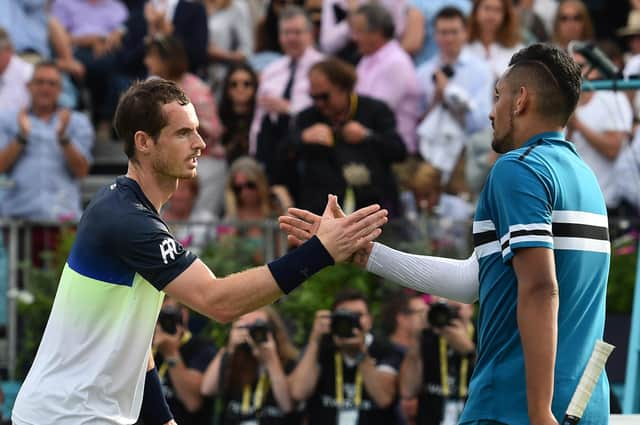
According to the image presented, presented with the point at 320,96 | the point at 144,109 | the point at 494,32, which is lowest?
the point at 144,109

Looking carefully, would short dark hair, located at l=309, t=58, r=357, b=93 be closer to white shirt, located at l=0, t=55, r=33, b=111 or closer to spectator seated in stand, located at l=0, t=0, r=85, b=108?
white shirt, located at l=0, t=55, r=33, b=111

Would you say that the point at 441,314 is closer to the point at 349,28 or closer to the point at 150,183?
the point at 349,28

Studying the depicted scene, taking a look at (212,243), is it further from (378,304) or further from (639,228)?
(639,228)

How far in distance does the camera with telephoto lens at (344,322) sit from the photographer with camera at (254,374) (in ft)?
1.43

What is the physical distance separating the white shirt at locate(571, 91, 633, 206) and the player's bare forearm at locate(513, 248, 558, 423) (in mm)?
5785

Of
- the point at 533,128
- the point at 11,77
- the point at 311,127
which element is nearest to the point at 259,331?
the point at 311,127

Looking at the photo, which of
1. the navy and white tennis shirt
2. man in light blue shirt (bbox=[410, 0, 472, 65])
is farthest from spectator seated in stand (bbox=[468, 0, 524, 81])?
the navy and white tennis shirt

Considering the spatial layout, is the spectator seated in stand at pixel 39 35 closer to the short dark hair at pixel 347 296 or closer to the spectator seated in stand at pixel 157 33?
the spectator seated in stand at pixel 157 33

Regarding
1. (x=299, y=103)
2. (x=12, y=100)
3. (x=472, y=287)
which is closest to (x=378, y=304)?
(x=299, y=103)

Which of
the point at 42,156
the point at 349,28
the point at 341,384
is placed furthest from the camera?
the point at 349,28

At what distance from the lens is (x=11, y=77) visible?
1173 cm

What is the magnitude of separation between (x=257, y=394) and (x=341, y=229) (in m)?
4.42

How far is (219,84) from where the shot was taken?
12336 mm

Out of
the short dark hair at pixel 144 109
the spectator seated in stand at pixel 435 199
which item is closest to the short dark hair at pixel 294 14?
the spectator seated in stand at pixel 435 199
